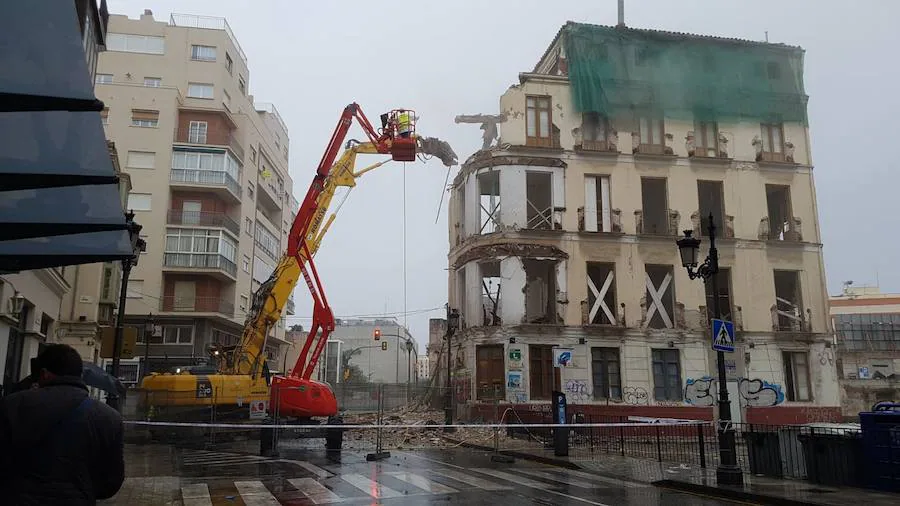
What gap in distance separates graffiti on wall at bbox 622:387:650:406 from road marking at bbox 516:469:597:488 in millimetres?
15403

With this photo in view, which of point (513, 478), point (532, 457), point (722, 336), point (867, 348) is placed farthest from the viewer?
point (867, 348)

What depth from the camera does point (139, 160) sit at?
4266 cm

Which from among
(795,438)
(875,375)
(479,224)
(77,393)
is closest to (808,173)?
(479,224)

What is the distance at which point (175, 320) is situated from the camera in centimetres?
4112

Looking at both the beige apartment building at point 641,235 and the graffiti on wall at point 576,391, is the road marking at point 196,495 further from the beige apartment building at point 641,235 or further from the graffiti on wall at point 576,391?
the graffiti on wall at point 576,391

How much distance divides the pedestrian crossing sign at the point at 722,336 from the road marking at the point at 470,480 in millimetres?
5016

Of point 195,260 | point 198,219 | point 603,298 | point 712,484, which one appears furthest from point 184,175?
point 712,484

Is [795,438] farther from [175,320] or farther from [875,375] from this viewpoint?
[875,375]

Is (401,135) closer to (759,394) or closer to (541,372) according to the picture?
(541,372)

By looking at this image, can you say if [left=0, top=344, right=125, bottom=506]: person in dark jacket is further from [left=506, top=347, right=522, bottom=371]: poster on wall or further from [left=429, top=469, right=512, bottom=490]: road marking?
[left=506, top=347, right=522, bottom=371]: poster on wall

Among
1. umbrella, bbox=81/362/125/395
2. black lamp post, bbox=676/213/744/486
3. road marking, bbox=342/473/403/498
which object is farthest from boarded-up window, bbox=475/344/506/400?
umbrella, bbox=81/362/125/395

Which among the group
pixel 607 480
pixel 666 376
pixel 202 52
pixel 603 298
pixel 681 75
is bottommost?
pixel 607 480

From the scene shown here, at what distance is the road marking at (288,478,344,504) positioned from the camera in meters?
10.2

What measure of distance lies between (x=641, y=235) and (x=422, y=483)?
69.7ft
